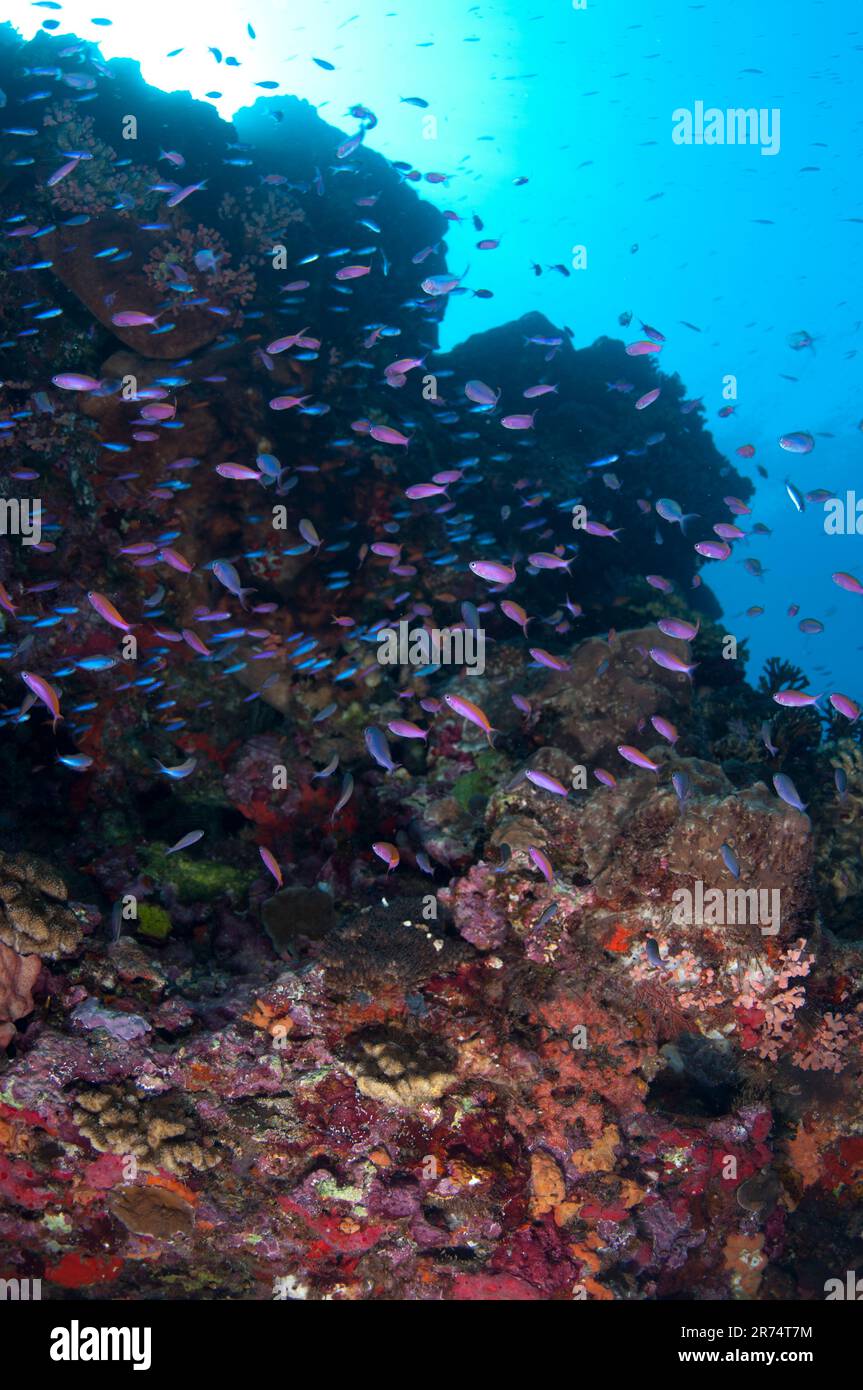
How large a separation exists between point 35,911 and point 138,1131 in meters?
1.82

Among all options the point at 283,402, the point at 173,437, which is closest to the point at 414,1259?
the point at 283,402

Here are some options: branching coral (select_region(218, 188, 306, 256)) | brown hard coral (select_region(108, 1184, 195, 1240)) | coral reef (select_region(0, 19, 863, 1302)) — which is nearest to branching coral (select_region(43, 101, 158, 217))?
coral reef (select_region(0, 19, 863, 1302))

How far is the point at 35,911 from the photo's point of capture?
4.97 m

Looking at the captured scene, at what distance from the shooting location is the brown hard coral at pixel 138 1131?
486 cm

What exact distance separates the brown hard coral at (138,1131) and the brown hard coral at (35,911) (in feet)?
3.70

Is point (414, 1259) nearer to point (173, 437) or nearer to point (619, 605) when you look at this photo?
point (619, 605)

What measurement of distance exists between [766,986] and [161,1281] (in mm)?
5877

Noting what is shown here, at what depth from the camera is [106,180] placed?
10.0 meters

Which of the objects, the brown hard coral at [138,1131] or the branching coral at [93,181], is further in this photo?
the branching coral at [93,181]

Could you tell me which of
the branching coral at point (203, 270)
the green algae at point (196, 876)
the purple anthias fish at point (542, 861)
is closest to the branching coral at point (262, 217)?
the branching coral at point (203, 270)

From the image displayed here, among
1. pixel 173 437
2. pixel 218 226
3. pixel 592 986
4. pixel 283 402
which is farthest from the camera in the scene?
pixel 218 226

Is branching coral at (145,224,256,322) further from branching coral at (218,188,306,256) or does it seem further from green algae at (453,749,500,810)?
green algae at (453,749,500,810)

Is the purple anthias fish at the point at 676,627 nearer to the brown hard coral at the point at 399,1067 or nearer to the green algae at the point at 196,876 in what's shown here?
the brown hard coral at the point at 399,1067

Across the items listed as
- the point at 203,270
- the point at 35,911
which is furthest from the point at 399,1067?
the point at 203,270
